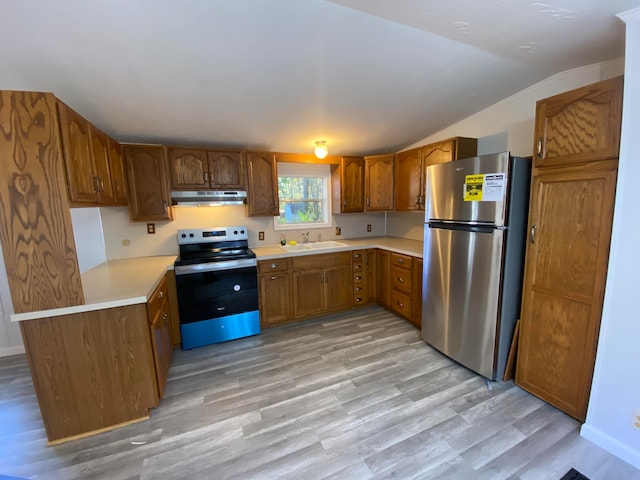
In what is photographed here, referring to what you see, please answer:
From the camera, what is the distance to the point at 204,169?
9.64 feet

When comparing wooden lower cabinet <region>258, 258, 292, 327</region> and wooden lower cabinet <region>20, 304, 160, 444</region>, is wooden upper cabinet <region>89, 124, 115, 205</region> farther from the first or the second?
wooden lower cabinet <region>258, 258, 292, 327</region>

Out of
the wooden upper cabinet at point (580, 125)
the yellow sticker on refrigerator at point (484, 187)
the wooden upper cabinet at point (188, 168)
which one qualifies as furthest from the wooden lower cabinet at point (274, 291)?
the wooden upper cabinet at point (580, 125)

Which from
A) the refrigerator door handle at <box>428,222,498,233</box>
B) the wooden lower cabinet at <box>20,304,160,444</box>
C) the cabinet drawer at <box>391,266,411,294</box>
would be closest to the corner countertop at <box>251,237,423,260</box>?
the cabinet drawer at <box>391,266,411,294</box>

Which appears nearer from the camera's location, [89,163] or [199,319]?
[89,163]

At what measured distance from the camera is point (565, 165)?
5.59 ft

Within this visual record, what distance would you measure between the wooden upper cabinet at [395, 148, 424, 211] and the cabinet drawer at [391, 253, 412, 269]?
623mm

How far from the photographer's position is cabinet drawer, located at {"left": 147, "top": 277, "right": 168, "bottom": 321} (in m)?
1.89

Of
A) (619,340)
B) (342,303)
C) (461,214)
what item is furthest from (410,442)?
(342,303)

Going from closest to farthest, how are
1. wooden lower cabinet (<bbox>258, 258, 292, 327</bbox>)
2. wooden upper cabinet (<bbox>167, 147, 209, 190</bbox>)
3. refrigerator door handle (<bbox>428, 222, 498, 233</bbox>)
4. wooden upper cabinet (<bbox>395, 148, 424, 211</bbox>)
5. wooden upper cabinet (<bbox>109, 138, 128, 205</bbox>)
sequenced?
refrigerator door handle (<bbox>428, 222, 498, 233</bbox>) < wooden upper cabinet (<bbox>109, 138, 128, 205</bbox>) < wooden upper cabinet (<bbox>167, 147, 209, 190</bbox>) < wooden lower cabinet (<bbox>258, 258, 292, 327</bbox>) < wooden upper cabinet (<bbox>395, 148, 424, 211</bbox>)

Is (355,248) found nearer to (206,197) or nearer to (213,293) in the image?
(213,293)

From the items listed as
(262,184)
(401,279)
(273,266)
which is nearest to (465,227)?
(401,279)

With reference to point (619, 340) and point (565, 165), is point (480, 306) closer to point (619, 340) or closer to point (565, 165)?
point (619, 340)

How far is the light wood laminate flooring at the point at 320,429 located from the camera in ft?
4.97

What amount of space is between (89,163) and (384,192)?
3103 mm
